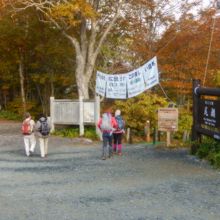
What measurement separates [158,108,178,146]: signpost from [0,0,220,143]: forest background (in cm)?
214

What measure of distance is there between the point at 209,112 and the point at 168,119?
280cm

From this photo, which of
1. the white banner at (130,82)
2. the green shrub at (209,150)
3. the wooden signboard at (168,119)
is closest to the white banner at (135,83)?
the white banner at (130,82)

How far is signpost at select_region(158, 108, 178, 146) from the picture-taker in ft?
43.4

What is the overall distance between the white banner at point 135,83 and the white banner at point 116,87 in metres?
0.26

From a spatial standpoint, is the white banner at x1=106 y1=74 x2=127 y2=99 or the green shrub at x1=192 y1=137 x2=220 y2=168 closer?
the green shrub at x1=192 y1=137 x2=220 y2=168

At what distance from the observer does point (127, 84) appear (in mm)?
15461

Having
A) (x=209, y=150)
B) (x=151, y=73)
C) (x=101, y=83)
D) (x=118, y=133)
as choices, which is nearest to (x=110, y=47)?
(x=101, y=83)

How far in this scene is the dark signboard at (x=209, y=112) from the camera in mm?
10086

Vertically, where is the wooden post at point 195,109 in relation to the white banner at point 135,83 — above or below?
below

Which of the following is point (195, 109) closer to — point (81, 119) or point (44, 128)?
point (44, 128)

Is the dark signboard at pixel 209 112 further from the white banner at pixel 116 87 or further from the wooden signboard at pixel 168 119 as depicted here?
the white banner at pixel 116 87

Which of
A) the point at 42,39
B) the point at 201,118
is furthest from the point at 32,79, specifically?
the point at 201,118

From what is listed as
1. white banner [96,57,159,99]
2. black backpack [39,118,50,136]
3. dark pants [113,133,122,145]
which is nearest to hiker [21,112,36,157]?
black backpack [39,118,50,136]

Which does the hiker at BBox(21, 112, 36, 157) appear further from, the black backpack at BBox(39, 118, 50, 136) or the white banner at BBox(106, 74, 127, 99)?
the white banner at BBox(106, 74, 127, 99)
